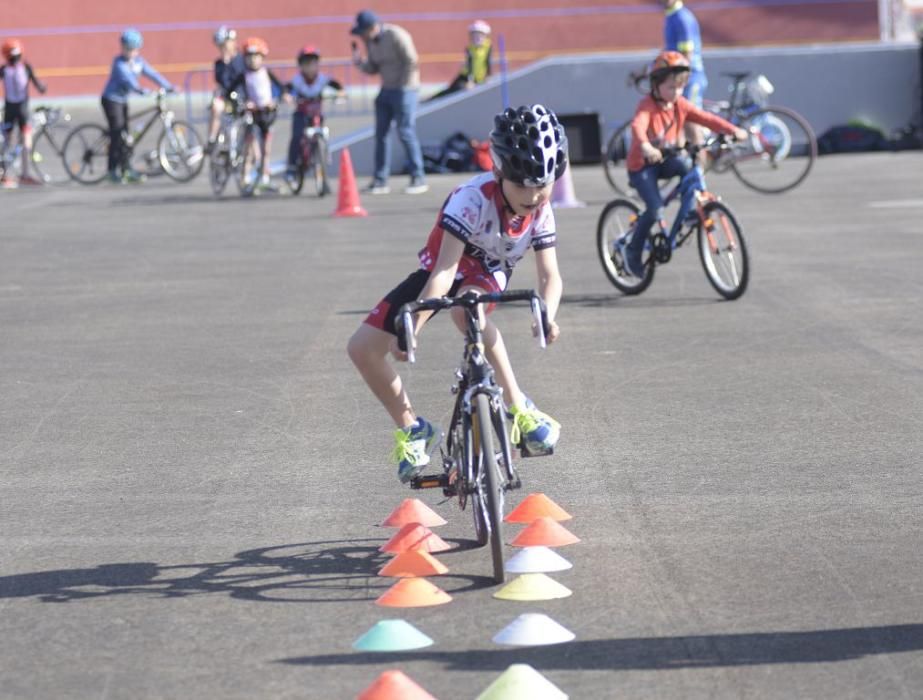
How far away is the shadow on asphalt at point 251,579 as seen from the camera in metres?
5.96

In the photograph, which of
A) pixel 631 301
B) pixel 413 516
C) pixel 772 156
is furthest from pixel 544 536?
pixel 772 156

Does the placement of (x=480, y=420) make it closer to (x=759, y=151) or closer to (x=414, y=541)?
(x=414, y=541)

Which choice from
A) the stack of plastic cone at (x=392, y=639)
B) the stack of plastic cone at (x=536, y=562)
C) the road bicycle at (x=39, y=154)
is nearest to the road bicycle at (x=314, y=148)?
the road bicycle at (x=39, y=154)

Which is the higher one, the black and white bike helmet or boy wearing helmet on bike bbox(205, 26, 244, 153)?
the black and white bike helmet

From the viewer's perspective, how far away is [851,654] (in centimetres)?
512

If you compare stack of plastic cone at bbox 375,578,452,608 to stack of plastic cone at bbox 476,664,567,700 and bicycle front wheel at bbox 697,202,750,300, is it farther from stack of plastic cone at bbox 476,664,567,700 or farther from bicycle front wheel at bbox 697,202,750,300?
bicycle front wheel at bbox 697,202,750,300

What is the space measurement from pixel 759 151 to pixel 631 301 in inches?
327

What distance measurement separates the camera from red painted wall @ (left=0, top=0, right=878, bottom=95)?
1716 inches

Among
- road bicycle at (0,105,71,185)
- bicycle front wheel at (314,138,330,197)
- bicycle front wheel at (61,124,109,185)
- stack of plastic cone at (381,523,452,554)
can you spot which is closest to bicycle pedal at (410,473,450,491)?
stack of plastic cone at (381,523,452,554)

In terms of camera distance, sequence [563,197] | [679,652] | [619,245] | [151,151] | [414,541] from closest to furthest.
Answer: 1. [679,652]
2. [414,541]
3. [619,245]
4. [563,197]
5. [151,151]

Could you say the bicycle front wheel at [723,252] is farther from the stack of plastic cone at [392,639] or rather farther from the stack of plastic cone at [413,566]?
the stack of plastic cone at [392,639]

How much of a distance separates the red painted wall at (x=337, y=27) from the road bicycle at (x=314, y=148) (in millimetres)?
21430

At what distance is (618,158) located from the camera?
25297 mm

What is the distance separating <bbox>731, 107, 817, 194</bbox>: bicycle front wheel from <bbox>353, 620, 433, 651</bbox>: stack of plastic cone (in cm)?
1549
